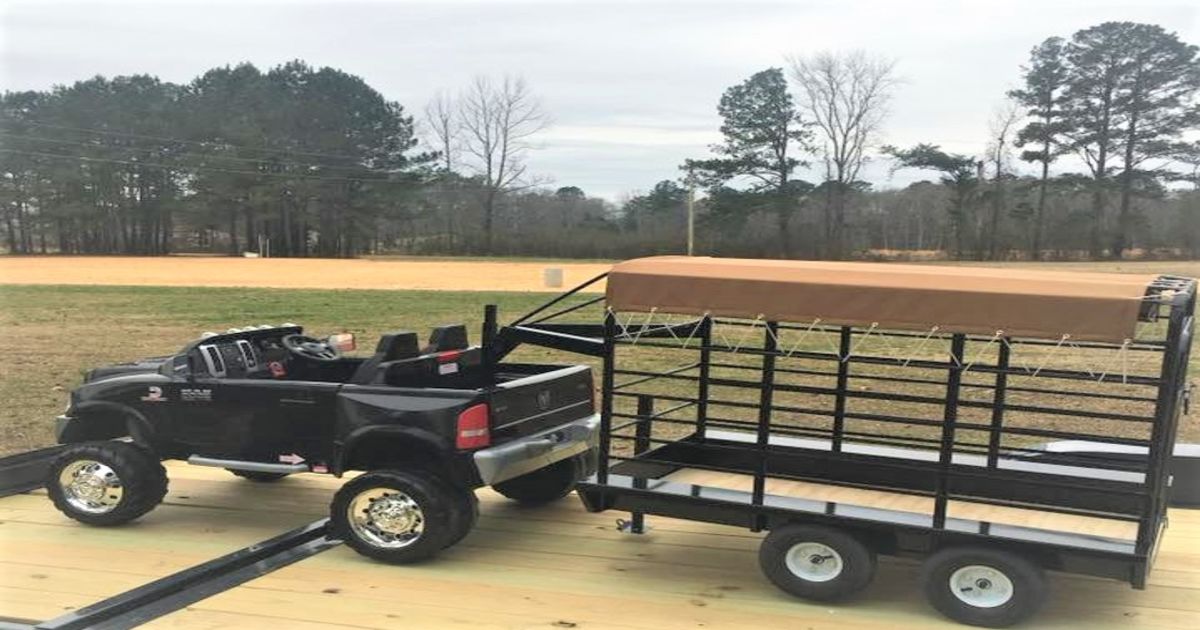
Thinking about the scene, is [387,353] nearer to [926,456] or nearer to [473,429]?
[473,429]

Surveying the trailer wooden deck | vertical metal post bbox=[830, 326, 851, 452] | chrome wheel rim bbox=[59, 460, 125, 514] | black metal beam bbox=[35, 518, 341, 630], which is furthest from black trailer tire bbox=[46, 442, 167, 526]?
vertical metal post bbox=[830, 326, 851, 452]

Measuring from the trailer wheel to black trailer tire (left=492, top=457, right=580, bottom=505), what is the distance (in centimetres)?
170

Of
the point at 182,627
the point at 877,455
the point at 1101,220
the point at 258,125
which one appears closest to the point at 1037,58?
the point at 1101,220

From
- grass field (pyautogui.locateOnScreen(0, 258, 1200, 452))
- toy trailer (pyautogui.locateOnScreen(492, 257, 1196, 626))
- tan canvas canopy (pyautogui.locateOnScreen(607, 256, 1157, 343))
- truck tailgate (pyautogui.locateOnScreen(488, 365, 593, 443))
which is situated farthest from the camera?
grass field (pyautogui.locateOnScreen(0, 258, 1200, 452))

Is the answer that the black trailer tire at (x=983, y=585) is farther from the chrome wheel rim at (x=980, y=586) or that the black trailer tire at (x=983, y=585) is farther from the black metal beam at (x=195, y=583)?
the black metal beam at (x=195, y=583)

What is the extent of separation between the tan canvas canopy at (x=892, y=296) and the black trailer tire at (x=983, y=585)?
2.96 ft

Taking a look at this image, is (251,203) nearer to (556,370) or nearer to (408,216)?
(408,216)

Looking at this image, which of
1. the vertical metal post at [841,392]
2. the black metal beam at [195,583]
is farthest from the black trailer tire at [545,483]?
the vertical metal post at [841,392]

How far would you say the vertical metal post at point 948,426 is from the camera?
368cm

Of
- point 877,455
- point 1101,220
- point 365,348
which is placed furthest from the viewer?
point 1101,220

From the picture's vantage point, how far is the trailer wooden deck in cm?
384

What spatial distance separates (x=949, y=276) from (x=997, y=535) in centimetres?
102

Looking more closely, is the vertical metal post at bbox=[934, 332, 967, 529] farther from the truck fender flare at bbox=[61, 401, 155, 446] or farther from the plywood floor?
the truck fender flare at bbox=[61, 401, 155, 446]

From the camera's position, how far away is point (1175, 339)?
135 inches
